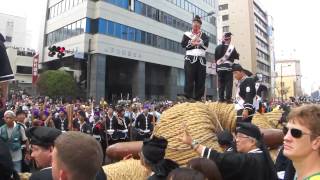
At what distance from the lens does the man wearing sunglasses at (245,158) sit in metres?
3.80

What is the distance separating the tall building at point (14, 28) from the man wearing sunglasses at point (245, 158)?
75.4 m

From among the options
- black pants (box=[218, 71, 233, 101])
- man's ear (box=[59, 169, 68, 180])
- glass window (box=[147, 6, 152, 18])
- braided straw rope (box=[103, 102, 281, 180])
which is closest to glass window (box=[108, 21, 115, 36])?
glass window (box=[147, 6, 152, 18])

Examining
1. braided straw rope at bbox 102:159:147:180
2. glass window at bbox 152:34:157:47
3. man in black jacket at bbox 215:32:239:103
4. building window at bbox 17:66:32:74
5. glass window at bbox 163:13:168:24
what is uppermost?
glass window at bbox 163:13:168:24

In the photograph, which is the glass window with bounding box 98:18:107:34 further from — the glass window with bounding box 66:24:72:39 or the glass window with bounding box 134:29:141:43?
the glass window with bounding box 66:24:72:39

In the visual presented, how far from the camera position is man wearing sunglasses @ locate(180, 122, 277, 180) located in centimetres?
380

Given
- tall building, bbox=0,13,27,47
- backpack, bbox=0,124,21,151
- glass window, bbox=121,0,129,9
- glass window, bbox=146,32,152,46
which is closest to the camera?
backpack, bbox=0,124,21,151

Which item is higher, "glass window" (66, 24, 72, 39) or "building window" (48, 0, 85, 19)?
"building window" (48, 0, 85, 19)

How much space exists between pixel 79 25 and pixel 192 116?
3692cm

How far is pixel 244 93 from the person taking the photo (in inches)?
266

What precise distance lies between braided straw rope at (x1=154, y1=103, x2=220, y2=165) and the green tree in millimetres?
33973

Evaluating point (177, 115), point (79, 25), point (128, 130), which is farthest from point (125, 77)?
point (177, 115)

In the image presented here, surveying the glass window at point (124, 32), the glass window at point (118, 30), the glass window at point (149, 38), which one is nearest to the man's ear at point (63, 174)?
the glass window at point (118, 30)

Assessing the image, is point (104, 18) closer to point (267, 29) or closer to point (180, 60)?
point (180, 60)

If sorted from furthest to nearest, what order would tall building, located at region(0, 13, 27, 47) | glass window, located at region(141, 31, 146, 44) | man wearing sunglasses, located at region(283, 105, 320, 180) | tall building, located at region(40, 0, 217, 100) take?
tall building, located at region(0, 13, 27, 47), glass window, located at region(141, 31, 146, 44), tall building, located at region(40, 0, 217, 100), man wearing sunglasses, located at region(283, 105, 320, 180)
